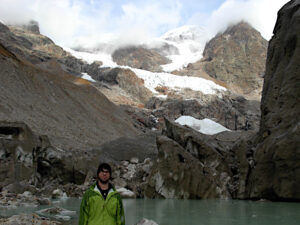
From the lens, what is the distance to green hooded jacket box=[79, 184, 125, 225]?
4.17 metres

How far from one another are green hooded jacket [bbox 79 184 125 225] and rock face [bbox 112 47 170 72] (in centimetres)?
15742

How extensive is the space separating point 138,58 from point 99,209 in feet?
578

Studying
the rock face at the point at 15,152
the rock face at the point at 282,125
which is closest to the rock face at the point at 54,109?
the rock face at the point at 15,152

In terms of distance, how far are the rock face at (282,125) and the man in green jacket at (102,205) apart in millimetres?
10425

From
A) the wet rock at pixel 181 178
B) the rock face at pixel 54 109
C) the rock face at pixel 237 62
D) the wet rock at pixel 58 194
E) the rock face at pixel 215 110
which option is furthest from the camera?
the rock face at pixel 237 62

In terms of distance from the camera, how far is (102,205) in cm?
418

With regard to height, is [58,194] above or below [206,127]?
below

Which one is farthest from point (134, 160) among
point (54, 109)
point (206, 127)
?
point (206, 127)

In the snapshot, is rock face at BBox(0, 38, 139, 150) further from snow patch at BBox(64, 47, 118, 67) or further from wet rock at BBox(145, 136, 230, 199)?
snow patch at BBox(64, 47, 118, 67)

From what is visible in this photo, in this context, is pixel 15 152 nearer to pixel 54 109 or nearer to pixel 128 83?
pixel 54 109

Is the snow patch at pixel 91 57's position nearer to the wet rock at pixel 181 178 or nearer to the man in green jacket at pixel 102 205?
the wet rock at pixel 181 178

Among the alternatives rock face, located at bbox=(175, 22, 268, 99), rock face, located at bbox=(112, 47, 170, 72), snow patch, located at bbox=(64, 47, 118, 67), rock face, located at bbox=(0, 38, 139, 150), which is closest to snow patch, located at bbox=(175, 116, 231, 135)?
rock face, located at bbox=(0, 38, 139, 150)

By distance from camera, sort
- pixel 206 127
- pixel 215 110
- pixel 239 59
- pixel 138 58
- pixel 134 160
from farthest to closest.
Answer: pixel 138 58
pixel 239 59
pixel 215 110
pixel 206 127
pixel 134 160

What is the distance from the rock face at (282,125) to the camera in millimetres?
13250
